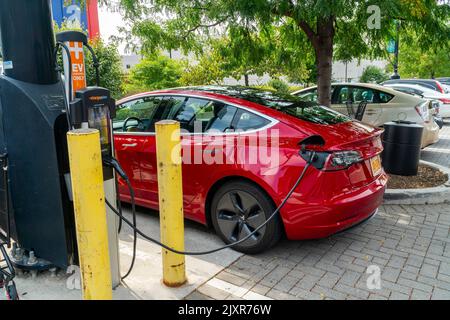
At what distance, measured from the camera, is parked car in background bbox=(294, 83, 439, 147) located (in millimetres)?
7828

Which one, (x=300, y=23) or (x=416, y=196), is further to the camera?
(x=300, y=23)

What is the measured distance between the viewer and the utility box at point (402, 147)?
599 centimetres

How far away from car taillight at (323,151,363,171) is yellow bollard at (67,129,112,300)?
6.25ft

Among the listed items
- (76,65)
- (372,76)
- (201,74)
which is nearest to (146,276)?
(76,65)

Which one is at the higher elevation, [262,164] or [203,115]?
[203,115]

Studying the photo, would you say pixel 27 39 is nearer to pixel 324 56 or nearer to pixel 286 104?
pixel 286 104

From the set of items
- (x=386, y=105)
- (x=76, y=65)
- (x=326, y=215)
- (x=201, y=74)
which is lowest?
(x=326, y=215)

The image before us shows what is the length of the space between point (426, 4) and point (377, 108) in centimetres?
333

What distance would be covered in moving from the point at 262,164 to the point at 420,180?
3.63 metres

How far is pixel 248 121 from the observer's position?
3842 millimetres

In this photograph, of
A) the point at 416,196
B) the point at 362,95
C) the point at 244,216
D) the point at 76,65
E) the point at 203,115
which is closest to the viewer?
the point at 76,65

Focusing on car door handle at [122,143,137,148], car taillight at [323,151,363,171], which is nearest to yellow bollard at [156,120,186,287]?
Answer: car taillight at [323,151,363,171]
